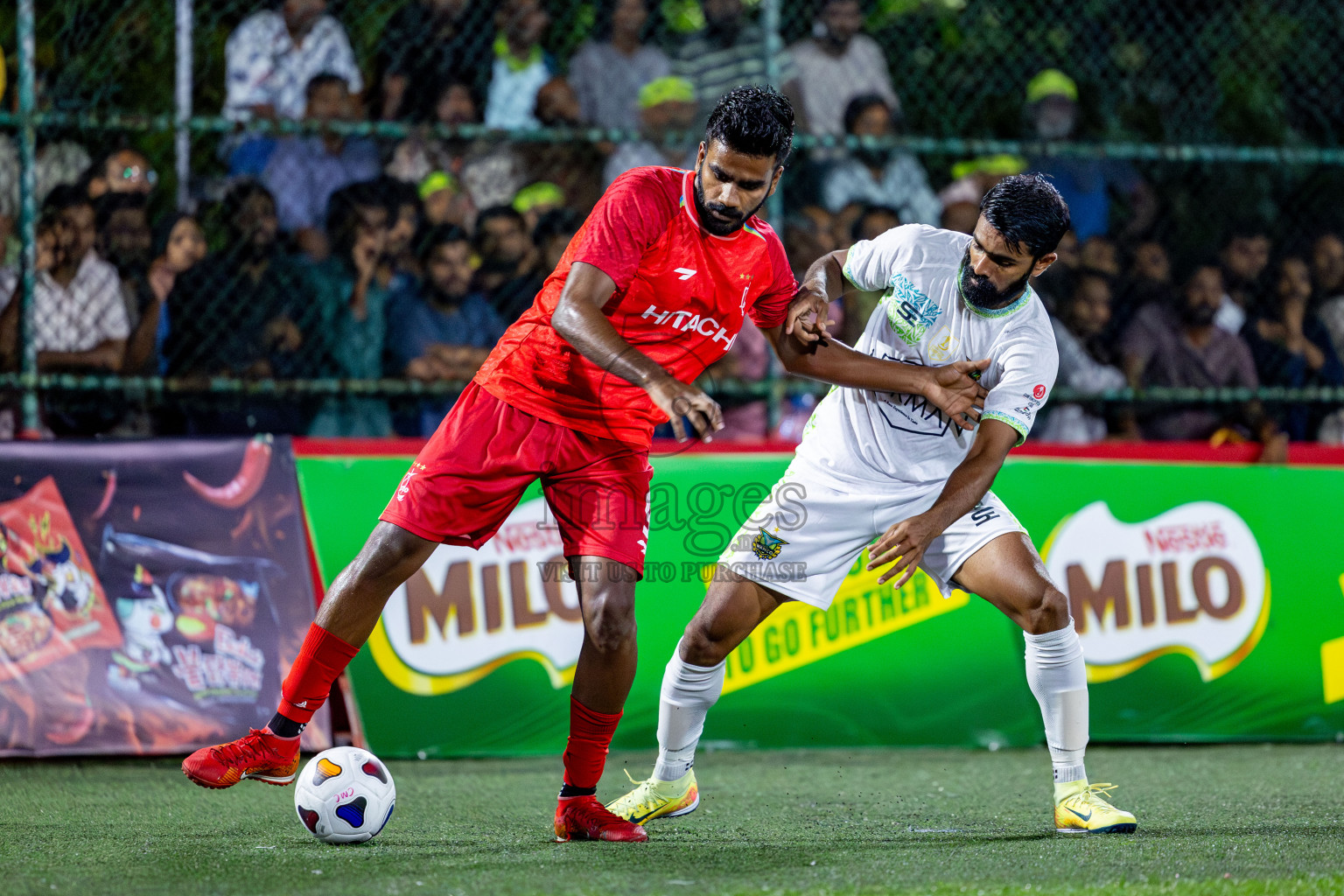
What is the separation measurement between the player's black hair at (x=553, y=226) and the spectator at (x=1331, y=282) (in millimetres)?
4100

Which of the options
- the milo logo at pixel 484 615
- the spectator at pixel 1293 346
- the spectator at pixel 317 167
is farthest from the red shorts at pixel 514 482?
the spectator at pixel 1293 346

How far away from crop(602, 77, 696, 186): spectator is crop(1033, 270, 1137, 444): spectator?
2154mm

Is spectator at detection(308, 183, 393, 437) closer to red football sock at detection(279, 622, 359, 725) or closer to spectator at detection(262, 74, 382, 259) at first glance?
spectator at detection(262, 74, 382, 259)

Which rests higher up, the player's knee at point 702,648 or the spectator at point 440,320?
the spectator at point 440,320

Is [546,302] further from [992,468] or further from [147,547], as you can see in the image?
→ [147,547]

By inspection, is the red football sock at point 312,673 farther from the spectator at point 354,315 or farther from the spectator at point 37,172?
the spectator at point 37,172

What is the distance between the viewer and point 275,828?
416 cm

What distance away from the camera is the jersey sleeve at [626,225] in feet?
12.3

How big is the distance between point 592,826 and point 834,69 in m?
5.05

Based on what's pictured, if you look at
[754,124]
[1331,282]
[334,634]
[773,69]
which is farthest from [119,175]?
[1331,282]

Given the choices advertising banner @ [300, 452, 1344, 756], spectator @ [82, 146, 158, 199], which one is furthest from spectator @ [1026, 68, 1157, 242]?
spectator @ [82, 146, 158, 199]

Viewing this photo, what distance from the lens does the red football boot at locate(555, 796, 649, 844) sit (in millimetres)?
3957

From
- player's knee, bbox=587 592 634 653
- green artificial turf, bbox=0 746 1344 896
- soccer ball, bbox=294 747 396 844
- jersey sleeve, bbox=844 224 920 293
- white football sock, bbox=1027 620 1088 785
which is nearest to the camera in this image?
green artificial turf, bbox=0 746 1344 896

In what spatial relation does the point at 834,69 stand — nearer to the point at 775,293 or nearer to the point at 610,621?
the point at 775,293
